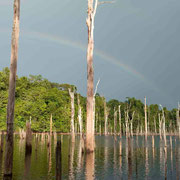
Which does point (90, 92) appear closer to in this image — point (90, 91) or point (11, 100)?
point (90, 91)

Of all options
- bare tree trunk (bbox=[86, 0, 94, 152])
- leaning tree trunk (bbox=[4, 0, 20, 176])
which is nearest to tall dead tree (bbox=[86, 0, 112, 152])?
bare tree trunk (bbox=[86, 0, 94, 152])

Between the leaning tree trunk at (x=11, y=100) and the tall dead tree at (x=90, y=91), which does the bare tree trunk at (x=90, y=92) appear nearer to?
the tall dead tree at (x=90, y=91)

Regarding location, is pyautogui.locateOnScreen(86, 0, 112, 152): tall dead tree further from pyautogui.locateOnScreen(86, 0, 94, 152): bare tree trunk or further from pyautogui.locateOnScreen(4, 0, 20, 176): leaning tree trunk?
pyautogui.locateOnScreen(4, 0, 20, 176): leaning tree trunk

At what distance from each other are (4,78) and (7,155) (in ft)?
197

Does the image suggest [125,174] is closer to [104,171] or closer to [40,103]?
[104,171]

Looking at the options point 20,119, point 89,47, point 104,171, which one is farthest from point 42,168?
point 20,119

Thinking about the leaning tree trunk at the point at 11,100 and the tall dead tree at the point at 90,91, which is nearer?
the leaning tree trunk at the point at 11,100

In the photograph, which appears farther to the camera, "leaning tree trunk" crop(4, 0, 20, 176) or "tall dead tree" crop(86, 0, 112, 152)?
"tall dead tree" crop(86, 0, 112, 152)

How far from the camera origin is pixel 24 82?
75.4 m

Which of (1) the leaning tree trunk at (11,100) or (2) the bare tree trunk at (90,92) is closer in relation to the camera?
(1) the leaning tree trunk at (11,100)

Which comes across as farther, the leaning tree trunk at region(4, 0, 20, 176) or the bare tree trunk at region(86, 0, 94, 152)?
the bare tree trunk at region(86, 0, 94, 152)

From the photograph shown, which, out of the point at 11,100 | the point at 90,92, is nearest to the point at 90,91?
the point at 90,92

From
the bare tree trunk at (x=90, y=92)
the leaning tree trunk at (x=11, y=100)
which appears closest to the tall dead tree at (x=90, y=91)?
the bare tree trunk at (x=90, y=92)

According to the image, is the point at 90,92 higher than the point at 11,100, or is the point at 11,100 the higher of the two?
the point at 90,92
